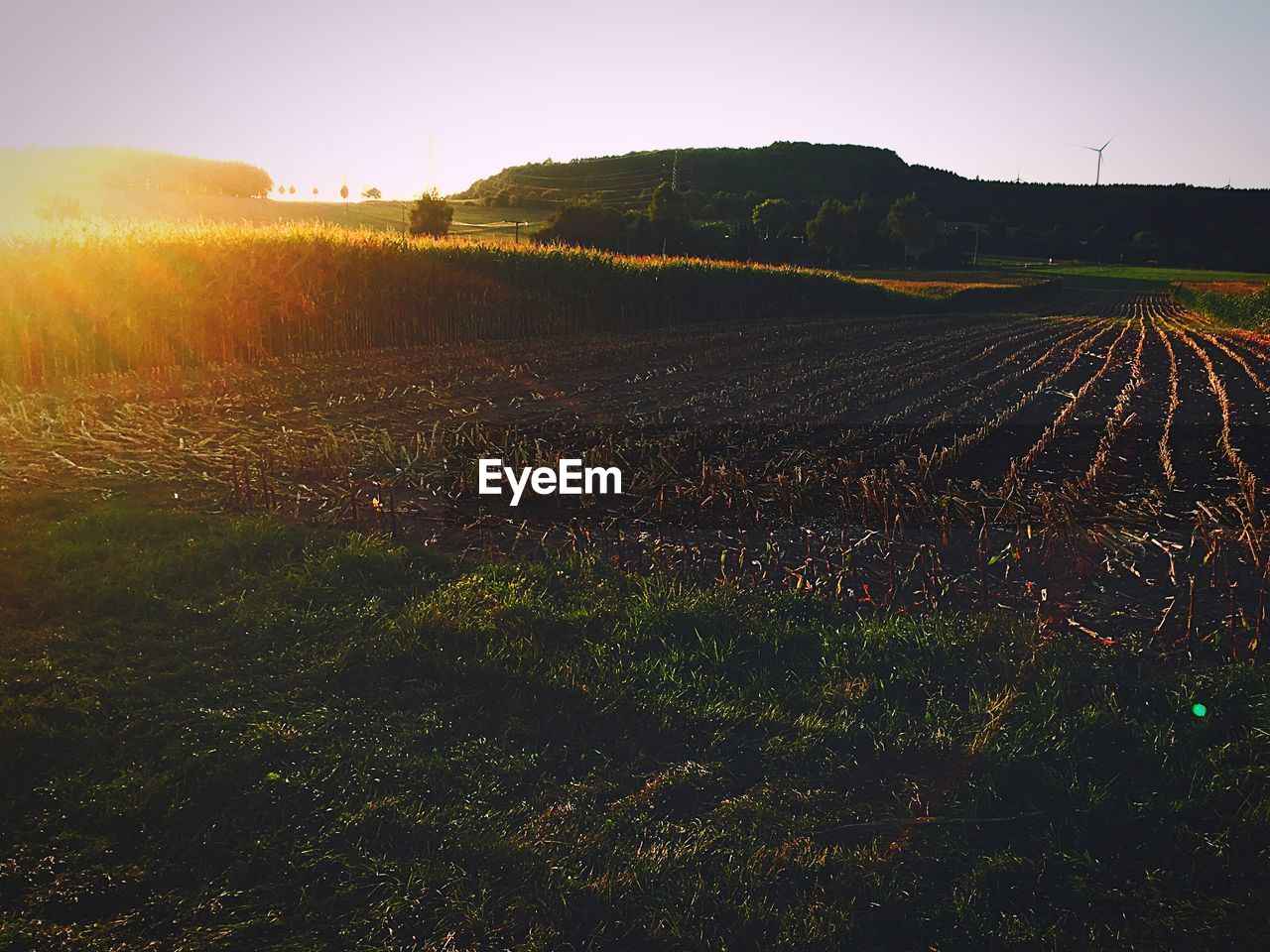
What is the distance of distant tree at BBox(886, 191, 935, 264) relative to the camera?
112 meters

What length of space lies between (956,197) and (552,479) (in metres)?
175

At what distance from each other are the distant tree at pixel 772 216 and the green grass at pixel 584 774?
327 ft

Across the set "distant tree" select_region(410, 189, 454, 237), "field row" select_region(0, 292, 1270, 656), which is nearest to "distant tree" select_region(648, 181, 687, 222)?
"distant tree" select_region(410, 189, 454, 237)

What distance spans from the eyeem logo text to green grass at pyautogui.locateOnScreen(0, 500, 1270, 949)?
2.39 meters

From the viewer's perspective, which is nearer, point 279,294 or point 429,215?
point 279,294

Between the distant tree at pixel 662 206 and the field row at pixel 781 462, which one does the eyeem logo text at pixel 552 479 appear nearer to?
the field row at pixel 781 462

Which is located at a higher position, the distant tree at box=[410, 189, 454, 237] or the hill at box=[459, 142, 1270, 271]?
the hill at box=[459, 142, 1270, 271]

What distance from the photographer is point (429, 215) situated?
199ft

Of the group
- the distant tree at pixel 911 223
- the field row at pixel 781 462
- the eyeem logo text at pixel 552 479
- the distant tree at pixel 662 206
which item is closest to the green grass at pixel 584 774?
the field row at pixel 781 462

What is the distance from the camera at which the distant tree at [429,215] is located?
197 feet

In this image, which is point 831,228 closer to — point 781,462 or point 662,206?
point 662,206

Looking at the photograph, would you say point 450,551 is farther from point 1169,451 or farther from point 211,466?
point 1169,451

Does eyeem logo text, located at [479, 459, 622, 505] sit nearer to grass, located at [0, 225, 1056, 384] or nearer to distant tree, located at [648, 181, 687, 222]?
grass, located at [0, 225, 1056, 384]

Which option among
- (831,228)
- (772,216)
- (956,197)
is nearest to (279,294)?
(831,228)
